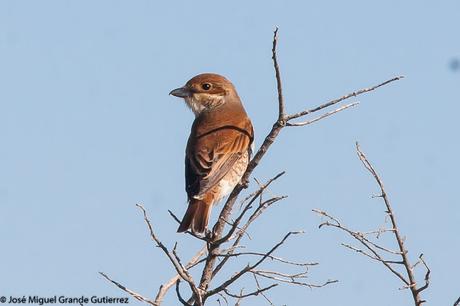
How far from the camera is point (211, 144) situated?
7.18m

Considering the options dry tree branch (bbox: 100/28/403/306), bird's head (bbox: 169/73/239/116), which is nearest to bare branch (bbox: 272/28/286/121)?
dry tree branch (bbox: 100/28/403/306)

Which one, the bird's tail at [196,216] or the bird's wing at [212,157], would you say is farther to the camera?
the bird's wing at [212,157]

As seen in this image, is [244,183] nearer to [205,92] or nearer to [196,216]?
[196,216]

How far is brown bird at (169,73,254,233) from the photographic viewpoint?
648 cm

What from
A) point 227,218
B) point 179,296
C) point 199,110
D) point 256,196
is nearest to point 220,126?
point 199,110

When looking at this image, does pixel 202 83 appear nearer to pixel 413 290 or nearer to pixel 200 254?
pixel 200 254

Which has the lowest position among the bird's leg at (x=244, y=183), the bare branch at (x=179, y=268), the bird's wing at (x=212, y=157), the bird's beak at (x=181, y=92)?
the bare branch at (x=179, y=268)

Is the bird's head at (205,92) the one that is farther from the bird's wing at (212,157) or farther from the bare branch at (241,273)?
the bare branch at (241,273)

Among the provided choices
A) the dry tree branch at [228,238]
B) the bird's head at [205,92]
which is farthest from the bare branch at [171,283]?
the bird's head at [205,92]

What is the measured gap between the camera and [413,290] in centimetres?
480

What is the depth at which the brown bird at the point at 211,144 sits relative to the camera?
21.2 ft

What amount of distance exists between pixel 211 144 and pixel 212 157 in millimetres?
203

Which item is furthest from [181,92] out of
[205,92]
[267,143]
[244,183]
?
[267,143]

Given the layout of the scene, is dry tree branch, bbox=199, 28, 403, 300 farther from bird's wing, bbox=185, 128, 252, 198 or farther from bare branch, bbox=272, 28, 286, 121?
bird's wing, bbox=185, 128, 252, 198
